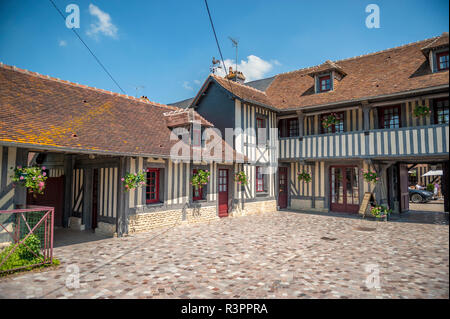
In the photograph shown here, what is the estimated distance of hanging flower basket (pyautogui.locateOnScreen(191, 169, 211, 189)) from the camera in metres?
10.2

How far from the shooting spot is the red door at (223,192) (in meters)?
11.9

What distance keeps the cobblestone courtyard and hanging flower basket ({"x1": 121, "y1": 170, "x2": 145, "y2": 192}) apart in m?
1.46

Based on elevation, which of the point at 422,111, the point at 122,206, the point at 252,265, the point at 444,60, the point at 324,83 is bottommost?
→ the point at 252,265

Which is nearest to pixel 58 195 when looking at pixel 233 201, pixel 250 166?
pixel 233 201

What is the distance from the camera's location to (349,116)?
1247 cm

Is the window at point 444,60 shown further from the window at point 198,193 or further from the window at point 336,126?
the window at point 198,193

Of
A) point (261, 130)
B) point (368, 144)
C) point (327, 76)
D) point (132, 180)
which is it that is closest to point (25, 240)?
point (132, 180)

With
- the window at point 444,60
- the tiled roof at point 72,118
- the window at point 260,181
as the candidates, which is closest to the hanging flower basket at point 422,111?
the window at point 444,60

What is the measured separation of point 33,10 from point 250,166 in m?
9.58

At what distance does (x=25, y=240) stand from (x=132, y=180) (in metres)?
3.08

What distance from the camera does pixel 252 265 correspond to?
218 inches

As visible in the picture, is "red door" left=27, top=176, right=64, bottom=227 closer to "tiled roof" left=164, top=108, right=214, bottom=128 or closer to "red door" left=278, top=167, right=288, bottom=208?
"tiled roof" left=164, top=108, right=214, bottom=128

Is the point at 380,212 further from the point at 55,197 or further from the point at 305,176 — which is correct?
the point at 55,197
